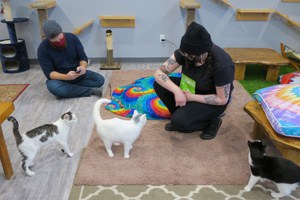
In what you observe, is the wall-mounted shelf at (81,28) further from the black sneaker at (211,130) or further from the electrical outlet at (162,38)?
the black sneaker at (211,130)

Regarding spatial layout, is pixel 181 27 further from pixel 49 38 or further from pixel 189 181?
pixel 189 181

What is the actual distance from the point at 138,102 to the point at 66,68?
82 cm

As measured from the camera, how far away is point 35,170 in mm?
1747

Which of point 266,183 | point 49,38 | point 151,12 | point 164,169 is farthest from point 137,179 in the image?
point 151,12

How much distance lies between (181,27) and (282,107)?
2.26m

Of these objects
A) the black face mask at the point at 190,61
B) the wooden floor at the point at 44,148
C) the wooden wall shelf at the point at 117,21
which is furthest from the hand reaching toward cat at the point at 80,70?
the wooden wall shelf at the point at 117,21

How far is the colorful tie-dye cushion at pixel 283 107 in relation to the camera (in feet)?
5.24

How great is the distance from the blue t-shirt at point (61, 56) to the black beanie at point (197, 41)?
141 centimetres

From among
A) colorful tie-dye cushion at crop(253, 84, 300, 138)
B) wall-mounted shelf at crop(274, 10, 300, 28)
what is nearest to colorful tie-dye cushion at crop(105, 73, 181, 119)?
colorful tie-dye cushion at crop(253, 84, 300, 138)

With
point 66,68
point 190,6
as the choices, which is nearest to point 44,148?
point 66,68

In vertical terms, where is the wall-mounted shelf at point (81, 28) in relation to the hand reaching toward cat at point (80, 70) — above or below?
above

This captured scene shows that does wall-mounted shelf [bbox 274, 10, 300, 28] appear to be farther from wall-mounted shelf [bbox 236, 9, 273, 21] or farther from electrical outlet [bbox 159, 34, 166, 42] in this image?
electrical outlet [bbox 159, 34, 166, 42]

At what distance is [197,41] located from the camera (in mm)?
1598

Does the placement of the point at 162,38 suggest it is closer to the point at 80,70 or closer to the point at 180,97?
the point at 80,70
